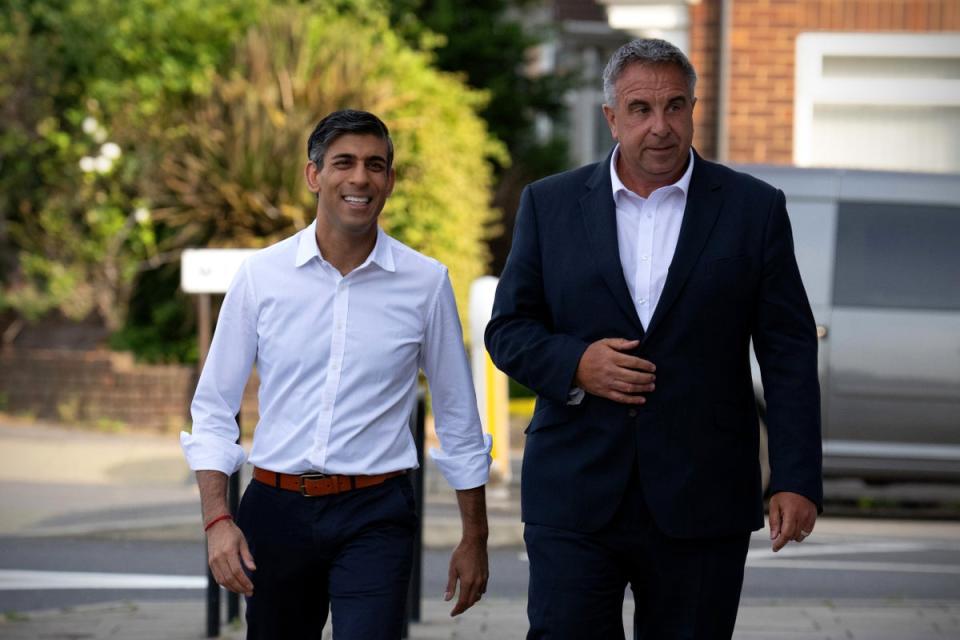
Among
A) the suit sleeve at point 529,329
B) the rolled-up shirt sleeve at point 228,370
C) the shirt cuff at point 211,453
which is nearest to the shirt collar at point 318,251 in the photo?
the rolled-up shirt sleeve at point 228,370

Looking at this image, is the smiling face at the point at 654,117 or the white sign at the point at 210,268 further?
the white sign at the point at 210,268

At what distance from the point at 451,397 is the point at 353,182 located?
2.02 ft

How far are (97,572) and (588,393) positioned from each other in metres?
5.40

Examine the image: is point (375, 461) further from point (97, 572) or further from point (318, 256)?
point (97, 572)

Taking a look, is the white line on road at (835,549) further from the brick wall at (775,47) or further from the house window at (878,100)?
the brick wall at (775,47)

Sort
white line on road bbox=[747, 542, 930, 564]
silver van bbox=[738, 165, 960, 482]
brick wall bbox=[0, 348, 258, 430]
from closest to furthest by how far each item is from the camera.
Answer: white line on road bbox=[747, 542, 930, 564] → silver van bbox=[738, 165, 960, 482] → brick wall bbox=[0, 348, 258, 430]

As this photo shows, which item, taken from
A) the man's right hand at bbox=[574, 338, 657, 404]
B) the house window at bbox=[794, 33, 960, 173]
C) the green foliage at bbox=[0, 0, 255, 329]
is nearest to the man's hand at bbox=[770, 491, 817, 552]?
the man's right hand at bbox=[574, 338, 657, 404]

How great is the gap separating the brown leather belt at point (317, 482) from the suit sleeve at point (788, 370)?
36.9 inches

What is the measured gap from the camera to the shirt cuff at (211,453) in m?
4.05

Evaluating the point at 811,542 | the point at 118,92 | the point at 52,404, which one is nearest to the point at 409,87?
the point at 118,92

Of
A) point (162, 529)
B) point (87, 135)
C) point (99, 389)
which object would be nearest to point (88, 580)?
point (162, 529)

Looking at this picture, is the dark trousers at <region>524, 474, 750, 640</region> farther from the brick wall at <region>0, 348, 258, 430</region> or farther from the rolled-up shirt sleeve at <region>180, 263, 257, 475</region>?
the brick wall at <region>0, 348, 258, 430</region>

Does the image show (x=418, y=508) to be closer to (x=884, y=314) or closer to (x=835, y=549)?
(x=835, y=549)

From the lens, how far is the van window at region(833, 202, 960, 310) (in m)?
10.1
